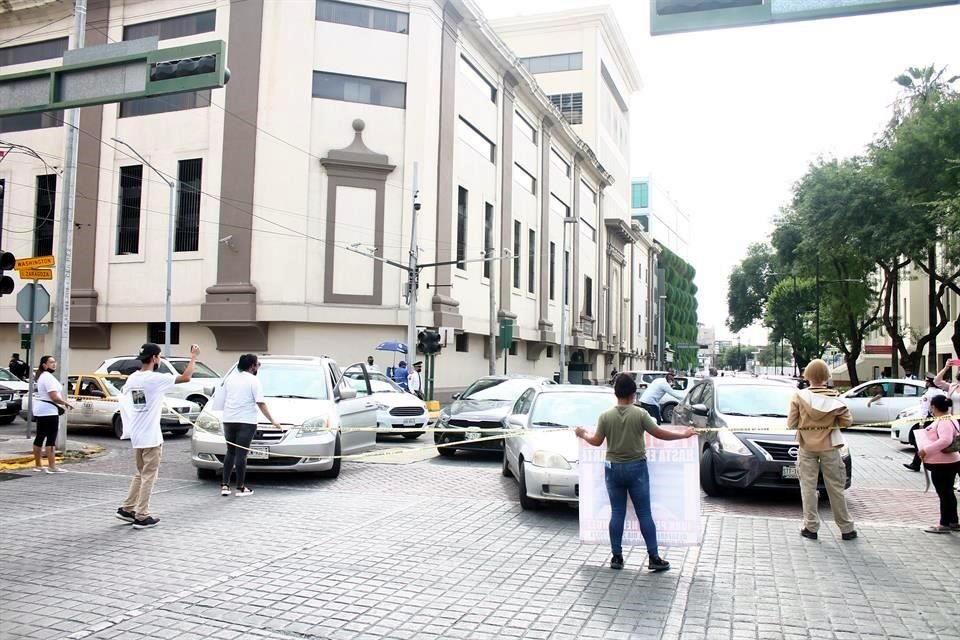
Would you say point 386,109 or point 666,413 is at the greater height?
point 386,109

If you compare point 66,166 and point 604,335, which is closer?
point 66,166

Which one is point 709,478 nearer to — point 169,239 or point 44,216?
point 169,239

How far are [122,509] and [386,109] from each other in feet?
83.6

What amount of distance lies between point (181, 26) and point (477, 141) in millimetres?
13779

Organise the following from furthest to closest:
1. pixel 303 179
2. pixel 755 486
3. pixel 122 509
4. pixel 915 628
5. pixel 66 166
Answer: pixel 303 179 < pixel 66 166 < pixel 755 486 < pixel 122 509 < pixel 915 628

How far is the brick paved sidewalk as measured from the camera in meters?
5.02

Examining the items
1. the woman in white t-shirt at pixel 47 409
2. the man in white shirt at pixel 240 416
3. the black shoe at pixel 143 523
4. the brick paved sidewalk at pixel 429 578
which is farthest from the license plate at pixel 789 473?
the woman in white t-shirt at pixel 47 409

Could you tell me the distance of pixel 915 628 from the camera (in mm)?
5102

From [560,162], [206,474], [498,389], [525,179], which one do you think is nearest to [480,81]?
[525,179]

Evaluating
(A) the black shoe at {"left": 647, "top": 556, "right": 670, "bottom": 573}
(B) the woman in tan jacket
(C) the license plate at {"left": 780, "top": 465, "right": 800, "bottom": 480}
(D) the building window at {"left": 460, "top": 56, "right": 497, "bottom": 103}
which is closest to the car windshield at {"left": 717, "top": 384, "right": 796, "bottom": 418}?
(C) the license plate at {"left": 780, "top": 465, "right": 800, "bottom": 480}

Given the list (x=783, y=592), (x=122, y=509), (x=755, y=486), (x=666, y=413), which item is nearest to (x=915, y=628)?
(x=783, y=592)

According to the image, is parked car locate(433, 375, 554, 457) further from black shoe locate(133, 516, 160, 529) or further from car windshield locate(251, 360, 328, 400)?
black shoe locate(133, 516, 160, 529)

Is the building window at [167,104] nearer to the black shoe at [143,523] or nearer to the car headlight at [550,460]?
the black shoe at [143,523]

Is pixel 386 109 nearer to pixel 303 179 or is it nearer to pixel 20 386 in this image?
pixel 303 179
